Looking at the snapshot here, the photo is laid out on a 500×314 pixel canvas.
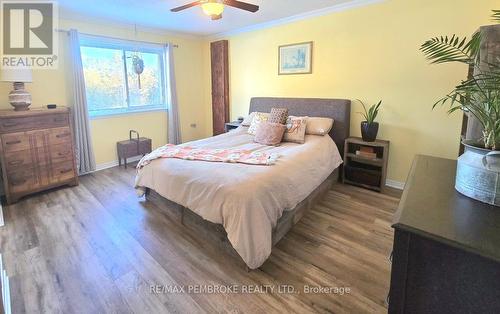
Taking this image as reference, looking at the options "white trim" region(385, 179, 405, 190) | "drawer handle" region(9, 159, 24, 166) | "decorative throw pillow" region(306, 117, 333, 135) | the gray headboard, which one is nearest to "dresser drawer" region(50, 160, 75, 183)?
"drawer handle" region(9, 159, 24, 166)

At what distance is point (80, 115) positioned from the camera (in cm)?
393

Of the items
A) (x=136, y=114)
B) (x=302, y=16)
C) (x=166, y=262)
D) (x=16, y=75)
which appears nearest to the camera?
(x=166, y=262)

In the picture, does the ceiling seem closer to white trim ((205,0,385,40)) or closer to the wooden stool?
white trim ((205,0,385,40))

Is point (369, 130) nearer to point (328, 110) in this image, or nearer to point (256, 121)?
point (328, 110)

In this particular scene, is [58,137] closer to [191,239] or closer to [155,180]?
[155,180]

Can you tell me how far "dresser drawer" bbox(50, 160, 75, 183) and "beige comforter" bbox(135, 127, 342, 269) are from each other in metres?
1.30

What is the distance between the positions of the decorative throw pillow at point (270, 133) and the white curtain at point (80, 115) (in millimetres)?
2621

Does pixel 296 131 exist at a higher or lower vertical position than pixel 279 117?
lower

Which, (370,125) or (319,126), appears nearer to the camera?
(370,125)

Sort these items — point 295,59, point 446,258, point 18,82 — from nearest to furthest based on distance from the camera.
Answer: point 446,258, point 18,82, point 295,59

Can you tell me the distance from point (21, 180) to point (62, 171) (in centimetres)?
43

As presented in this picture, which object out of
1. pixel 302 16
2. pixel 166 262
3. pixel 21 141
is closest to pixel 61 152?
pixel 21 141

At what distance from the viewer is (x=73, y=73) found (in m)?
3.79

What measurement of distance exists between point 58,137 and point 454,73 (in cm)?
474
